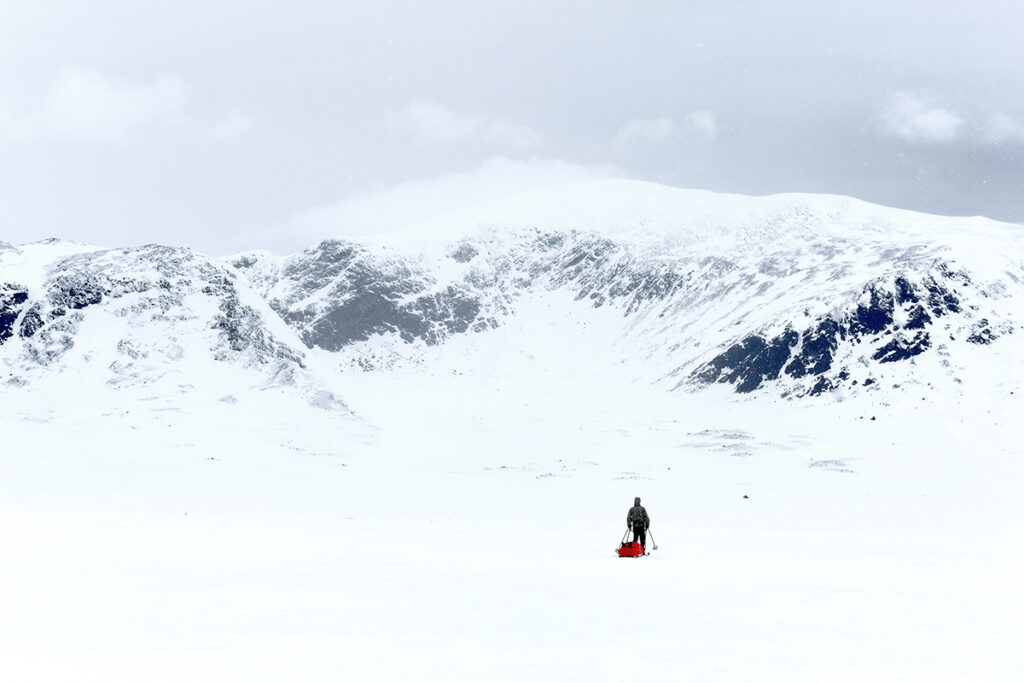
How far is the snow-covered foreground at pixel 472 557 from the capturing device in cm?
1009

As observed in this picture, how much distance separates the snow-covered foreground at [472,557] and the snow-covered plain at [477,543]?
3.9 inches

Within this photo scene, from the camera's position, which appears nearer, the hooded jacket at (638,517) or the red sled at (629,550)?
the red sled at (629,550)

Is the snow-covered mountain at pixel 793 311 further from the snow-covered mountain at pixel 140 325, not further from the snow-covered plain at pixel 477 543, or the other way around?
the snow-covered mountain at pixel 140 325

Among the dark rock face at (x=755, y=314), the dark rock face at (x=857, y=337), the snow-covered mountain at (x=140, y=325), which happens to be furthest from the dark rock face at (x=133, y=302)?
the dark rock face at (x=755, y=314)

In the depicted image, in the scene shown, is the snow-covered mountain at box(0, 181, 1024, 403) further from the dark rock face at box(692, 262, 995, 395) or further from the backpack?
the backpack

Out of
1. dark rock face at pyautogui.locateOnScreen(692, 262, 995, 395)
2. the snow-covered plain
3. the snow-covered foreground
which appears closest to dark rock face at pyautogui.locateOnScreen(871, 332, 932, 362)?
dark rock face at pyautogui.locateOnScreen(692, 262, 995, 395)

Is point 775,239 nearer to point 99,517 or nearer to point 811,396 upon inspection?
point 811,396

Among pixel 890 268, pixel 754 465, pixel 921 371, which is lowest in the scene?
pixel 754 465

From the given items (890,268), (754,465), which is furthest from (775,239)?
(754,465)

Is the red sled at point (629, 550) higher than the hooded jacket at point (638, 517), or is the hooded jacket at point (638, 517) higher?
the hooded jacket at point (638, 517)

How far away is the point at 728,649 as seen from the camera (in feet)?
35.2

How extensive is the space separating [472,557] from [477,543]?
4.04 m

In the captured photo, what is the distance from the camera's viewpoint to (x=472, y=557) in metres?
21.1

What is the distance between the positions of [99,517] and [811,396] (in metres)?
103
